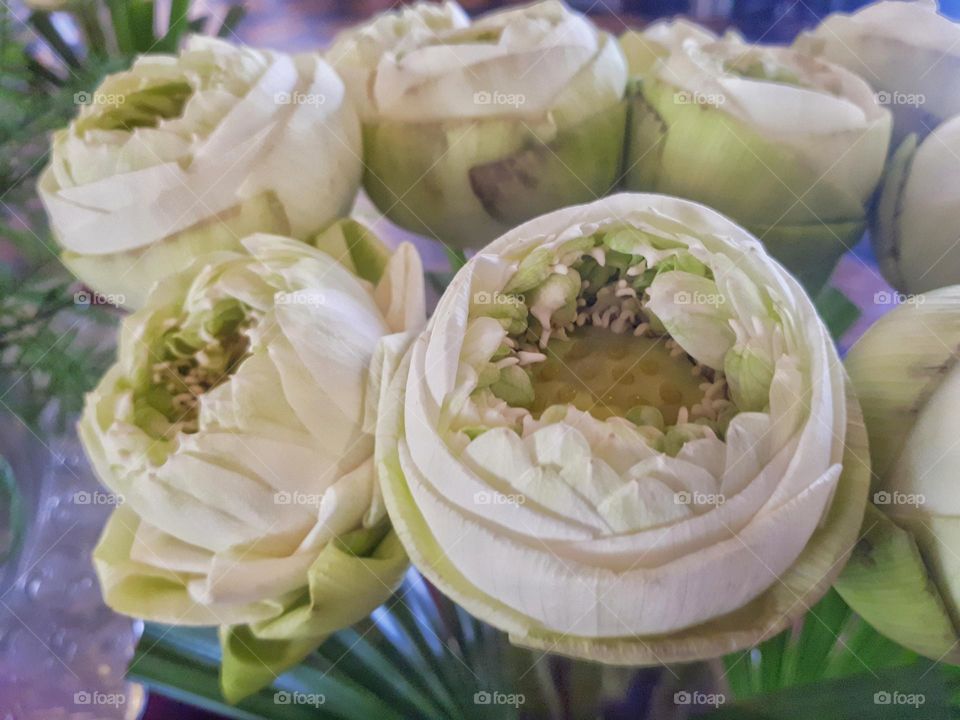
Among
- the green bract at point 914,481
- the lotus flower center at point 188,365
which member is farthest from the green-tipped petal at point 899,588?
the lotus flower center at point 188,365

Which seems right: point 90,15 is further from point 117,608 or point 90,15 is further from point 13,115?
point 117,608

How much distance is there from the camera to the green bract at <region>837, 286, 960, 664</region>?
0.22m

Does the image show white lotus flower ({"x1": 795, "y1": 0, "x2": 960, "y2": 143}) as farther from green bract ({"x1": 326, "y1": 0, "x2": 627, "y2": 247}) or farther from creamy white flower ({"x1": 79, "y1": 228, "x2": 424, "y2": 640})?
creamy white flower ({"x1": 79, "y1": 228, "x2": 424, "y2": 640})

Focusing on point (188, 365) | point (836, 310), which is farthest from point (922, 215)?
point (188, 365)

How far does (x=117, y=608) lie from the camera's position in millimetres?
265

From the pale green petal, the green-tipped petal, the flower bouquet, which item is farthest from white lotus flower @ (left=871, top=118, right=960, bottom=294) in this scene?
the pale green petal

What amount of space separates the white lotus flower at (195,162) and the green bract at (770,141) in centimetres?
12

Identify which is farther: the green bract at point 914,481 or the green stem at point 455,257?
the green stem at point 455,257

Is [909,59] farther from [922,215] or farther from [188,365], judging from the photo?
[188,365]

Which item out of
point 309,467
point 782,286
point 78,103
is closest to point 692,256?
point 782,286

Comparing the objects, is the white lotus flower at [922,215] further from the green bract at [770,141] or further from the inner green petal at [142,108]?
the inner green petal at [142,108]

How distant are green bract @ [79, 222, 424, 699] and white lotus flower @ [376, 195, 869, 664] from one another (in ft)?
0.09

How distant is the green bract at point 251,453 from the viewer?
0.24 m

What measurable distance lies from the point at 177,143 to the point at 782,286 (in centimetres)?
21
